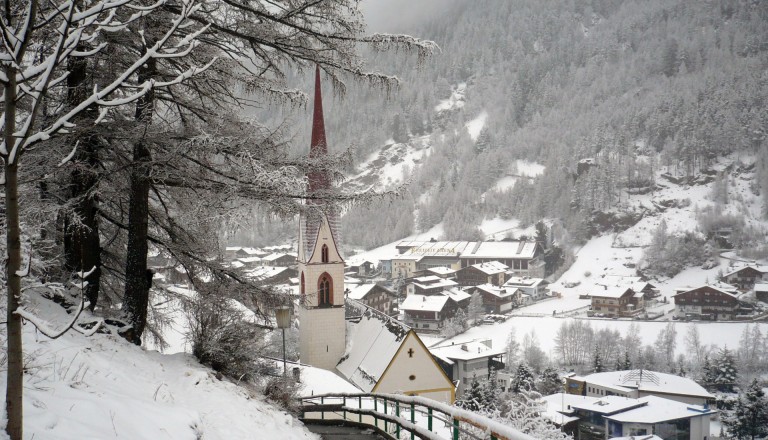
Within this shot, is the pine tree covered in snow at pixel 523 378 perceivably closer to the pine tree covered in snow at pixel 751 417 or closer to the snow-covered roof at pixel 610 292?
the pine tree covered in snow at pixel 751 417

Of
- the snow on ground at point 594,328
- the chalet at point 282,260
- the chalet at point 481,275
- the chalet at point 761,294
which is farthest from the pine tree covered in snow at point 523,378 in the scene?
the chalet at point 282,260

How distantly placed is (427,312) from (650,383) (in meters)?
24.6

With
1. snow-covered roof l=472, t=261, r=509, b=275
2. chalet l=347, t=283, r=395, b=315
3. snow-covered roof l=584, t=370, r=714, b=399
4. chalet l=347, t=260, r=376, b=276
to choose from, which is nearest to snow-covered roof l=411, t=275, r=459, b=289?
snow-covered roof l=472, t=261, r=509, b=275

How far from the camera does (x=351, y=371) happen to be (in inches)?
825

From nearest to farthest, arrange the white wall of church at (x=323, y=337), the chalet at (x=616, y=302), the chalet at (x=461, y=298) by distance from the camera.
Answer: the white wall of church at (x=323, y=337)
the chalet at (x=616, y=302)
the chalet at (x=461, y=298)

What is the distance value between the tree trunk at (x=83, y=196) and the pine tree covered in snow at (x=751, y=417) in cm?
3644

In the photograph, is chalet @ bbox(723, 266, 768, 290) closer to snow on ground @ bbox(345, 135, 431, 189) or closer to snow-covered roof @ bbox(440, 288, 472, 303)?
snow-covered roof @ bbox(440, 288, 472, 303)

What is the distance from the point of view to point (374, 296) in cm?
5834

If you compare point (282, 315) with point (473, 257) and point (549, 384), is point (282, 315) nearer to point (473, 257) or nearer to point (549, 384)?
point (549, 384)

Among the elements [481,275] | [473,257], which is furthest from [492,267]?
[473,257]

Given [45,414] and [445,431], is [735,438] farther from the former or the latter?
[45,414]

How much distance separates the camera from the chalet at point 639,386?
34.8 meters

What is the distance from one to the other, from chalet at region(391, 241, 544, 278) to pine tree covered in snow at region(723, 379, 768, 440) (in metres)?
53.0

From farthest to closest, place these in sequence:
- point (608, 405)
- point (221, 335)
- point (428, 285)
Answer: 1. point (428, 285)
2. point (608, 405)
3. point (221, 335)
